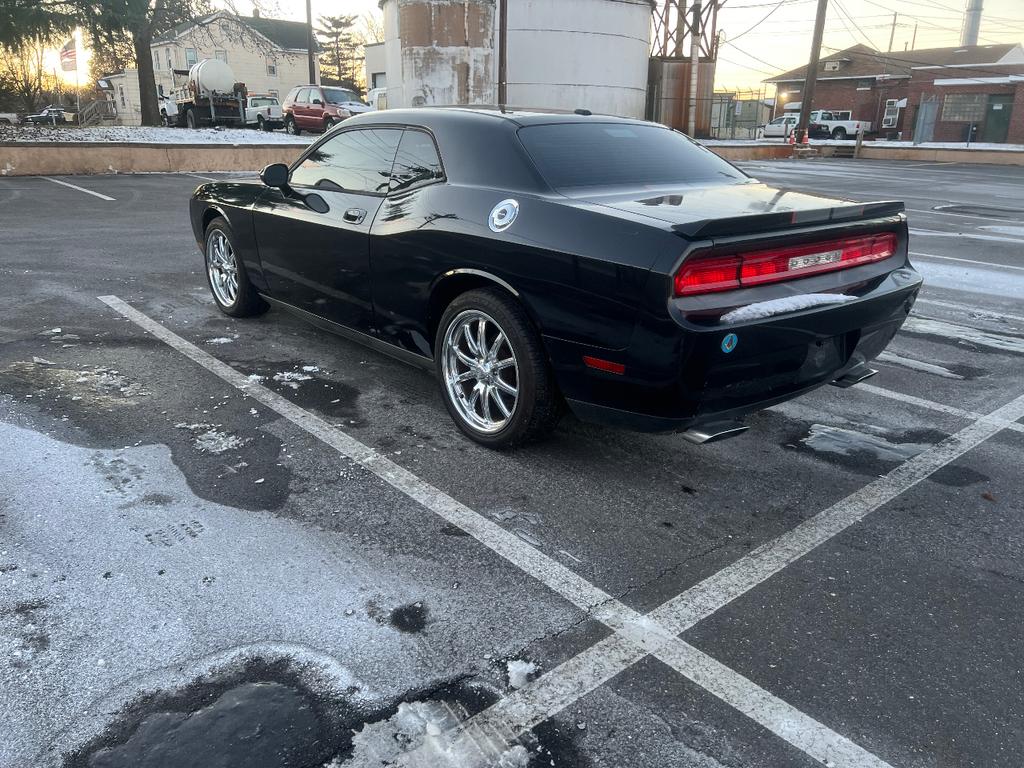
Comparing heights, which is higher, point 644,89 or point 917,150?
point 644,89

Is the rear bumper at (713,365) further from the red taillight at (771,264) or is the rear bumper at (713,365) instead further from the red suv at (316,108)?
the red suv at (316,108)

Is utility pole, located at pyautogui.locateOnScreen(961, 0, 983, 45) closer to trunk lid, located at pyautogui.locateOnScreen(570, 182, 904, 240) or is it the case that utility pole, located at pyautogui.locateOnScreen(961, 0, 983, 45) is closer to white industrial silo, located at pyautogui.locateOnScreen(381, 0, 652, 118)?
white industrial silo, located at pyautogui.locateOnScreen(381, 0, 652, 118)

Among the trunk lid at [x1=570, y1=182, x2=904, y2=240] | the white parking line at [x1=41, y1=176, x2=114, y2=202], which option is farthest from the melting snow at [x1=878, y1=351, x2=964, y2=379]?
the white parking line at [x1=41, y1=176, x2=114, y2=202]

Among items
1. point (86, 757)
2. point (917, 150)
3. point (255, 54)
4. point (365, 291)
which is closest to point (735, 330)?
point (365, 291)

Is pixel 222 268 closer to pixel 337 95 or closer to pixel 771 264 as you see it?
pixel 771 264

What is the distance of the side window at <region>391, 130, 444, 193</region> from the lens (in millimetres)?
3850

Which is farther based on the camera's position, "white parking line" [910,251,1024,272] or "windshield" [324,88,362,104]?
"windshield" [324,88,362,104]

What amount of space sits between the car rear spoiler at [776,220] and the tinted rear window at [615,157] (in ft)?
2.73

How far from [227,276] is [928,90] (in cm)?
5215

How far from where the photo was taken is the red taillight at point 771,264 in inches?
109

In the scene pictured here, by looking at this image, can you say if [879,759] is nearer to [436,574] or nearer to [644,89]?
[436,574]

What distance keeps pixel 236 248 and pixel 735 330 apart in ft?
12.6

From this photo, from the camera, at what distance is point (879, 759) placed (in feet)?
6.31

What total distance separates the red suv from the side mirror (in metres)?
24.5
